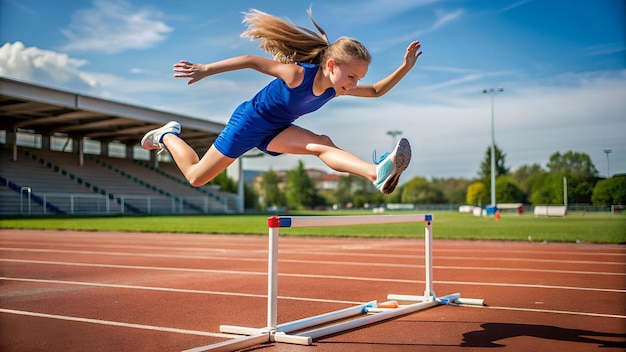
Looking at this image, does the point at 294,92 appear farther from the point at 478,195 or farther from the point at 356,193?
the point at 356,193

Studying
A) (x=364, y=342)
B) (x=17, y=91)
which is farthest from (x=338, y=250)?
(x=17, y=91)

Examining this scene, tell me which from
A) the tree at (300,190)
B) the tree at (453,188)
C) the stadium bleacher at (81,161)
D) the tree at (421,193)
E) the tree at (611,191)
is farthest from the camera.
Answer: the tree at (300,190)

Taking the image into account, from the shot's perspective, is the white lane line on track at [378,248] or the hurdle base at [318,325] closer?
the hurdle base at [318,325]

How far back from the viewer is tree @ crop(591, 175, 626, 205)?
8.87 meters

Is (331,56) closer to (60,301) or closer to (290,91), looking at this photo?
(290,91)

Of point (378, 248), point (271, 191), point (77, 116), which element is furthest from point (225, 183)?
point (378, 248)

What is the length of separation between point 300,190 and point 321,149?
63.4 meters

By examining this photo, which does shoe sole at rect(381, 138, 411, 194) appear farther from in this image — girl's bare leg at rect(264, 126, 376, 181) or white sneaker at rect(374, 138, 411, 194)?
girl's bare leg at rect(264, 126, 376, 181)

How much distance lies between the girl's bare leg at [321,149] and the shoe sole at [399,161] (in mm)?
116

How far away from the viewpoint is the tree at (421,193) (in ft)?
215

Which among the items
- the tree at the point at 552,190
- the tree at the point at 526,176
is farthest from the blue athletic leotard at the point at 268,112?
the tree at the point at 526,176

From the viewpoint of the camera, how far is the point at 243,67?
3662 mm

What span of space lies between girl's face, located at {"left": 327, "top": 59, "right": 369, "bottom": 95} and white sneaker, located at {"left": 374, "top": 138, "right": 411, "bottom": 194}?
1.70ft

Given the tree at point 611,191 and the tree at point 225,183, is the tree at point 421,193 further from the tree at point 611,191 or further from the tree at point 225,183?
the tree at point 611,191
